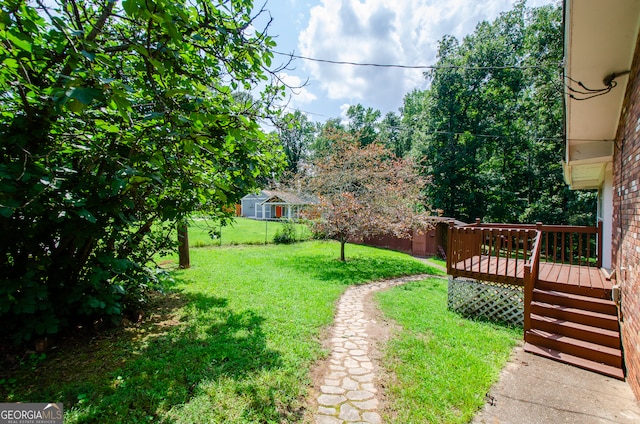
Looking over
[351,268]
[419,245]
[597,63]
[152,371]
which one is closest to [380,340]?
[152,371]

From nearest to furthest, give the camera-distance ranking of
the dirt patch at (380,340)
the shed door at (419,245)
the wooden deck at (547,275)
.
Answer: the dirt patch at (380,340)
the wooden deck at (547,275)
the shed door at (419,245)

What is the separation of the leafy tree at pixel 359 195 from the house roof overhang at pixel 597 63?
592 cm

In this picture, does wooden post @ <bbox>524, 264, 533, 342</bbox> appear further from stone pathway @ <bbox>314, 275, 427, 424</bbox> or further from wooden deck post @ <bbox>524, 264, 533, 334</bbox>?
stone pathway @ <bbox>314, 275, 427, 424</bbox>

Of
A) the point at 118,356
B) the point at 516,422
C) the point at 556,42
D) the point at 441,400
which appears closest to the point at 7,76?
the point at 118,356

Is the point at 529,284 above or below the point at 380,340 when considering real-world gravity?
above

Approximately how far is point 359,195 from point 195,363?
8590 millimetres

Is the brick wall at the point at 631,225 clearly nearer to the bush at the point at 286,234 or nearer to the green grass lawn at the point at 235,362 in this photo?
the green grass lawn at the point at 235,362

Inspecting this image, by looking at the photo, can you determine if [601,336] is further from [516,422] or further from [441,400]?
[441,400]

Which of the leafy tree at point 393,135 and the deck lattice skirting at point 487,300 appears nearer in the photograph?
the deck lattice skirting at point 487,300

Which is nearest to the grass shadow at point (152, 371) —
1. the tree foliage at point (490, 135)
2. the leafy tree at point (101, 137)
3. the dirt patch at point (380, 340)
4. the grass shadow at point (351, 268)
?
the leafy tree at point (101, 137)

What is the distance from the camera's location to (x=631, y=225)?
11.7ft

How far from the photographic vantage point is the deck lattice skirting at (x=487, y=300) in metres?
5.39

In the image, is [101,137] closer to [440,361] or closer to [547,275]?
[440,361]

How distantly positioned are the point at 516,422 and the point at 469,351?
1.32 m
